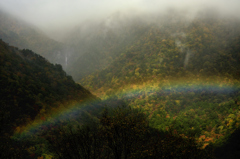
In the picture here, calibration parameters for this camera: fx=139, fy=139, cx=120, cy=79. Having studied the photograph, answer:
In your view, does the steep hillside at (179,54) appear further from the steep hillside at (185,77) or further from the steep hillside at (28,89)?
the steep hillside at (28,89)

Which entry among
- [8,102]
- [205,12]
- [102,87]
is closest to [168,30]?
[205,12]

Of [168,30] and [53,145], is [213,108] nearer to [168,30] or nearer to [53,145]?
[53,145]

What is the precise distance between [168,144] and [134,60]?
15564 centimetres

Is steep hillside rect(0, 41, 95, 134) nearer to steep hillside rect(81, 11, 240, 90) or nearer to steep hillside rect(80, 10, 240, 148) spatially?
steep hillside rect(80, 10, 240, 148)

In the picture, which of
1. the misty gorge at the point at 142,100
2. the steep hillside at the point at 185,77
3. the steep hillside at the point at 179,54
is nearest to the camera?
the misty gorge at the point at 142,100

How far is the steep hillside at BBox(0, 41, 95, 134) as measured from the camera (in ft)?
168

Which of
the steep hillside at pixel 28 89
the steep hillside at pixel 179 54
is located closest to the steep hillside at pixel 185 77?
the steep hillside at pixel 179 54

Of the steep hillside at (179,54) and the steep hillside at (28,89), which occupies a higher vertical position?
the steep hillside at (179,54)

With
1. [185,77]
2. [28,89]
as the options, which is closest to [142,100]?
[185,77]

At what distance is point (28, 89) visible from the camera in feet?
209

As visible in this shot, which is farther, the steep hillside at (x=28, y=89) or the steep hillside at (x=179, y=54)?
the steep hillside at (x=179, y=54)

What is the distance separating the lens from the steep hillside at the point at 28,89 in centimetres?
5114

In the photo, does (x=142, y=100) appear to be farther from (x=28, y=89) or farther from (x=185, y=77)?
(x=28, y=89)

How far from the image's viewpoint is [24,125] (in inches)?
1859
